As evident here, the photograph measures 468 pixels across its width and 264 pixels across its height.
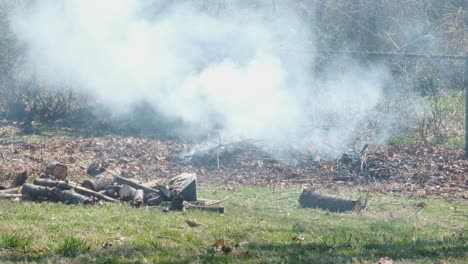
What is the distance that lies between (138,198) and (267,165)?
20.2ft

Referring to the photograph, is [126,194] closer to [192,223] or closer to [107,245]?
[192,223]

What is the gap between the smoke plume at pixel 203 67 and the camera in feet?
62.5

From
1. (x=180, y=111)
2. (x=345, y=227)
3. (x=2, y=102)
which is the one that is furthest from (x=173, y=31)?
(x=345, y=227)

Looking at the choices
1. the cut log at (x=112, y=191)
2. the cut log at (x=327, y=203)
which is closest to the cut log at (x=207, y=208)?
the cut log at (x=112, y=191)

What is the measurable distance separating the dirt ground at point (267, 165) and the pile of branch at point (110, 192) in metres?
1.79

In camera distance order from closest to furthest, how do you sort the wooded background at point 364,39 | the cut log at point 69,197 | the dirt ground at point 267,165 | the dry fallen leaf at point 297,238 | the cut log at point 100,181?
the dry fallen leaf at point 297,238 < the cut log at point 69,197 < the cut log at point 100,181 < the dirt ground at point 267,165 < the wooded background at point 364,39

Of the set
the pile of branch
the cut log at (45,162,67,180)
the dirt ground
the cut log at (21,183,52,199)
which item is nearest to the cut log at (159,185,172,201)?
the pile of branch

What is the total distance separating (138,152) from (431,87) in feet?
31.4

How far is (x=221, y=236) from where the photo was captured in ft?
23.7

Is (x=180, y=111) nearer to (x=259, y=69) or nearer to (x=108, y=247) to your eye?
(x=259, y=69)

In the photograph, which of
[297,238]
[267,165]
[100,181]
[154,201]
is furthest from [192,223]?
[267,165]

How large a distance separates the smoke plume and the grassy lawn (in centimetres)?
821

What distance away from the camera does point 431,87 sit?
20609 millimetres

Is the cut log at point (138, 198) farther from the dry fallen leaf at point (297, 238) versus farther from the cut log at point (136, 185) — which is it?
the dry fallen leaf at point (297, 238)
